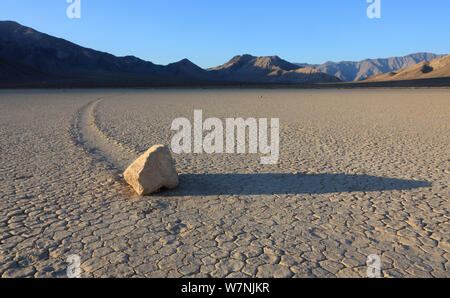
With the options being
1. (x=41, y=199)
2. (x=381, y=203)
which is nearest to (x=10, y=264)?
(x=41, y=199)

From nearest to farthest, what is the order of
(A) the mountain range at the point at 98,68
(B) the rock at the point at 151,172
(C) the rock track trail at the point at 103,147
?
1. (B) the rock at the point at 151,172
2. (C) the rock track trail at the point at 103,147
3. (A) the mountain range at the point at 98,68

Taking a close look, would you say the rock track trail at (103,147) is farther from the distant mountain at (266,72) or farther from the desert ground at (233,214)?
the distant mountain at (266,72)

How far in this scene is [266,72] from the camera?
413 ft

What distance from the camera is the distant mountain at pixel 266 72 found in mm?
111950

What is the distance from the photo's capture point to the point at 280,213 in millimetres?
4145

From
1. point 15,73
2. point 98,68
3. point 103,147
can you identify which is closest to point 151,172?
point 103,147

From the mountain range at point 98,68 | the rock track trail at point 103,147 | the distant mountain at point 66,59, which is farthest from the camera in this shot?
the distant mountain at point 66,59

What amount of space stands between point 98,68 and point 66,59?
862 cm

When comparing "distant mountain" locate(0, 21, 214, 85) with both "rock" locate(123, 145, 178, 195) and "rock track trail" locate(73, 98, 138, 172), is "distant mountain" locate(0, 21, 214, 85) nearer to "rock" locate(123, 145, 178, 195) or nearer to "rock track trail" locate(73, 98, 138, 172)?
"rock track trail" locate(73, 98, 138, 172)

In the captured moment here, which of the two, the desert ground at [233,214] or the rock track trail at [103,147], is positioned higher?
the rock track trail at [103,147]

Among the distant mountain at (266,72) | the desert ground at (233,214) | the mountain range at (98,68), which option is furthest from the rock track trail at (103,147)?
the distant mountain at (266,72)

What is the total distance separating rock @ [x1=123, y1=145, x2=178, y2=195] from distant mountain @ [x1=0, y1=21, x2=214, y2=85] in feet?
240

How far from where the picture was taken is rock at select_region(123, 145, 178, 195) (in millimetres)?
4641
